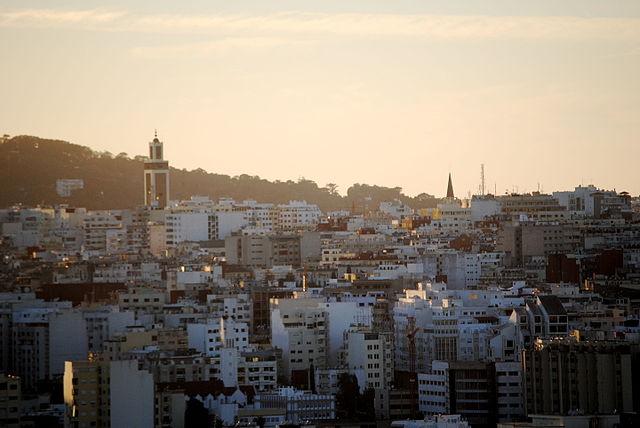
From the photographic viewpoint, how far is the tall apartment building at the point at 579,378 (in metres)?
40.2

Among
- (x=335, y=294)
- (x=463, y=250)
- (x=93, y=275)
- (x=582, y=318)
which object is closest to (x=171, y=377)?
(x=582, y=318)

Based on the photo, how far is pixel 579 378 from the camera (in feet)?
134

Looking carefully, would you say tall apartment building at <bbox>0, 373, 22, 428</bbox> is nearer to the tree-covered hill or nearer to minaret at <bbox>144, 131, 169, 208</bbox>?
the tree-covered hill

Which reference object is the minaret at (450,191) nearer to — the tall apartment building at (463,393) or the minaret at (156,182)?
the minaret at (156,182)

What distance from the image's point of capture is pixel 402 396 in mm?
44312

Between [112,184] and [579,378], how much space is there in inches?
2609

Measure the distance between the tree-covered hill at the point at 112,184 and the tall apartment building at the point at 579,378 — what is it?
129 feet

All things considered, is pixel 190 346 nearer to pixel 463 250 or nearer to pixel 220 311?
pixel 220 311

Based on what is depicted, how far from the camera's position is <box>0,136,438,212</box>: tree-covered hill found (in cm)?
8825

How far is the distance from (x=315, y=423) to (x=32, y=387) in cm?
864

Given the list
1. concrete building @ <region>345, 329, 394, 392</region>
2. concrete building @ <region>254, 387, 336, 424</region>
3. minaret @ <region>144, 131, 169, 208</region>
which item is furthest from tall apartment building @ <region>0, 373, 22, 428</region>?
minaret @ <region>144, 131, 169, 208</region>

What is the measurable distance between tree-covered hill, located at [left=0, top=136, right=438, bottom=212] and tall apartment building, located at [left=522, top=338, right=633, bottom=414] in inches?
1548

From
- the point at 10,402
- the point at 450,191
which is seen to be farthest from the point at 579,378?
the point at 450,191

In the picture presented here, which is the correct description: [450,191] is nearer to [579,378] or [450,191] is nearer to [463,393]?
[463,393]
